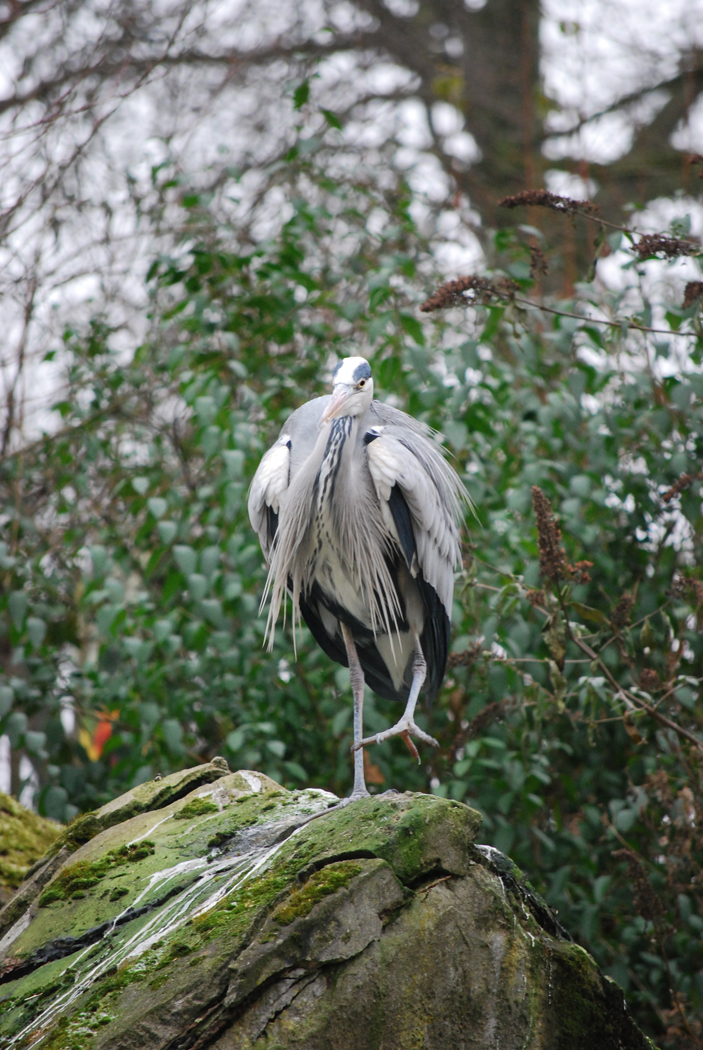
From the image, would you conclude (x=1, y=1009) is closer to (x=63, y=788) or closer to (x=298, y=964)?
(x=298, y=964)

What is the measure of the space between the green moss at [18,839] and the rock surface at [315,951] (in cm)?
85

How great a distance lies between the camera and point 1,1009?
103 inches

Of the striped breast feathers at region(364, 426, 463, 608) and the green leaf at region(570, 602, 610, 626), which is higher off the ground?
the striped breast feathers at region(364, 426, 463, 608)

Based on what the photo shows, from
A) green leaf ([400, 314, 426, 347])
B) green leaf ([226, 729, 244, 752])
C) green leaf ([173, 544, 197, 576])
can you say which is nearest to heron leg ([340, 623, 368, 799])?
green leaf ([226, 729, 244, 752])

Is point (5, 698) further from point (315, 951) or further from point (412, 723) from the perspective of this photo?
point (315, 951)

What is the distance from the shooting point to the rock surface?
2.33 meters

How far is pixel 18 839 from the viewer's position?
4031mm

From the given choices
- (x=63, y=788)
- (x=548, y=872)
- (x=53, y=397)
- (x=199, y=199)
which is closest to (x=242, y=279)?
(x=199, y=199)

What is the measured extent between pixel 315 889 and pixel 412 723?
0.99m

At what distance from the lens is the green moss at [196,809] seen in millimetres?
3234

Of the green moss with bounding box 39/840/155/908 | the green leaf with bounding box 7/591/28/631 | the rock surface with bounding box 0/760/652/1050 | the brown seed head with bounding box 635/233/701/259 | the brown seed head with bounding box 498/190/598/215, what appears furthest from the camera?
the green leaf with bounding box 7/591/28/631

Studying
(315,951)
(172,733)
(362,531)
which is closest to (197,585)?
(172,733)

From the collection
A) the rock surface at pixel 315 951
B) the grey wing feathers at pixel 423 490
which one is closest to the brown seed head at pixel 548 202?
the grey wing feathers at pixel 423 490

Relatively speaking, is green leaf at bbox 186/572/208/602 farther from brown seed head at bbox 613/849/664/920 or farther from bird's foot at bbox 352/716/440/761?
brown seed head at bbox 613/849/664/920
